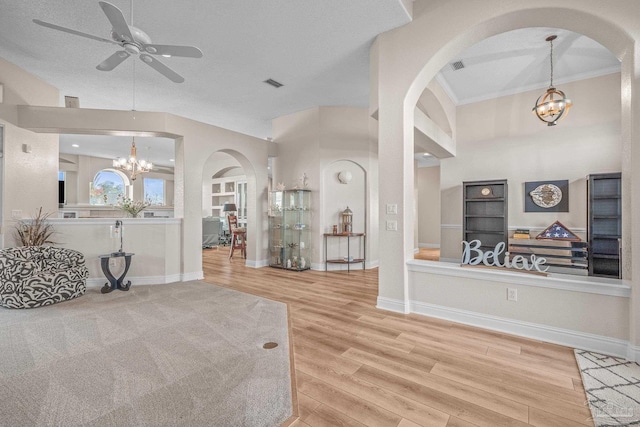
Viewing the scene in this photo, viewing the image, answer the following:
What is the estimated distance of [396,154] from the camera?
3.40 meters

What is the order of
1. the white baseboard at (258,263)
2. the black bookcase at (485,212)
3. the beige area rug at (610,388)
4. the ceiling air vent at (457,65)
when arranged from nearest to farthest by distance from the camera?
the beige area rug at (610,388) → the ceiling air vent at (457,65) → the black bookcase at (485,212) → the white baseboard at (258,263)

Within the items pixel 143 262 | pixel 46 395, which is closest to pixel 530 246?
pixel 46 395

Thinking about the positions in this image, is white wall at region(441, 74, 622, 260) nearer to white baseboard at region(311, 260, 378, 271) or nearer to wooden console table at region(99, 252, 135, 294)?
white baseboard at region(311, 260, 378, 271)

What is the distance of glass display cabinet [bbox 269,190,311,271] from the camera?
6.00m

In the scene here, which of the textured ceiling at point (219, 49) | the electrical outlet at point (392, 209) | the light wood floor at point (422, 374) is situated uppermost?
the textured ceiling at point (219, 49)

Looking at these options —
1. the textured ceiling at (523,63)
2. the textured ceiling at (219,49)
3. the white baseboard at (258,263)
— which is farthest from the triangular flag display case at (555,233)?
the white baseboard at (258,263)

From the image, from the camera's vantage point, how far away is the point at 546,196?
16.6ft

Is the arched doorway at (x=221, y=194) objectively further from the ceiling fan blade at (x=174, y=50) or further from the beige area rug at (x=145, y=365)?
the beige area rug at (x=145, y=365)

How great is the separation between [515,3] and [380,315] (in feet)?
11.2

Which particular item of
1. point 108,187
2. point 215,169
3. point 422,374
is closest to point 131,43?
point 422,374

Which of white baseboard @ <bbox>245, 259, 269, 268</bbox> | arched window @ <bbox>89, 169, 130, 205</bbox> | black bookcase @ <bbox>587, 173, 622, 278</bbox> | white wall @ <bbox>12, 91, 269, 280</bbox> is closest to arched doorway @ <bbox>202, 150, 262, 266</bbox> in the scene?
white wall @ <bbox>12, 91, 269, 280</bbox>

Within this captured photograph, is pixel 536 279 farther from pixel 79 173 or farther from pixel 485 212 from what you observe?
pixel 79 173

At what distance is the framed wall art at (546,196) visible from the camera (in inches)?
195

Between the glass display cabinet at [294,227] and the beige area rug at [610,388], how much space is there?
444 centimetres
